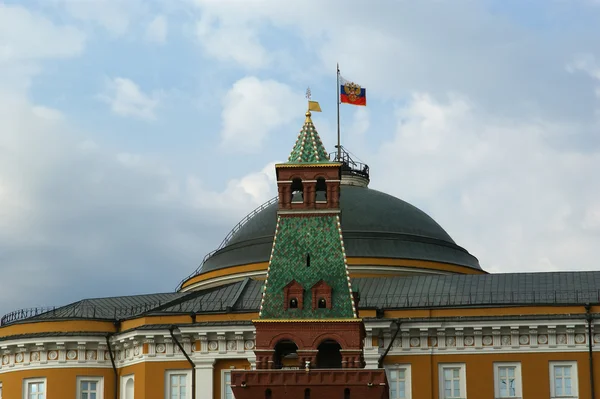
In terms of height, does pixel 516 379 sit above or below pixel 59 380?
below

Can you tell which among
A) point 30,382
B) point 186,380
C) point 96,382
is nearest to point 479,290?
point 186,380

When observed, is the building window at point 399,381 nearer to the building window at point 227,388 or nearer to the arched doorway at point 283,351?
the building window at point 227,388

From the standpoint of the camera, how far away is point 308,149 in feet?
335

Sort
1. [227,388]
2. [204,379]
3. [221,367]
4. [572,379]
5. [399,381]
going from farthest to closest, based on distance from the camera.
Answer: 1. [221,367]
2. [204,379]
3. [227,388]
4. [399,381]
5. [572,379]

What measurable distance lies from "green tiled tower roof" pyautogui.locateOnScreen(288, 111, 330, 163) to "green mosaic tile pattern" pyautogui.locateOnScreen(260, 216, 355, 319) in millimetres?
3235

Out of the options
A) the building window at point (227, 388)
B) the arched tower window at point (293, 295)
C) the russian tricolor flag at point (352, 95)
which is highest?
the russian tricolor flag at point (352, 95)

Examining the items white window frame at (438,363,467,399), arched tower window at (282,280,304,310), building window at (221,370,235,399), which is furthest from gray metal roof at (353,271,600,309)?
arched tower window at (282,280,304,310)

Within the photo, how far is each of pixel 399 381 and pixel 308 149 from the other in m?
14.0

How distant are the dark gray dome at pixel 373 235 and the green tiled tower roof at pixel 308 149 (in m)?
16.3

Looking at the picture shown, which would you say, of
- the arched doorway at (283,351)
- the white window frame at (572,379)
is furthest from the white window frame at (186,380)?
the white window frame at (572,379)

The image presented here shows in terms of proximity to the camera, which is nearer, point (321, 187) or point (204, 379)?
point (321, 187)

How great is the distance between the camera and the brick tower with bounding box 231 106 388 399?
96188 millimetres

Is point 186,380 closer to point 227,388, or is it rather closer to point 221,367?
point 221,367

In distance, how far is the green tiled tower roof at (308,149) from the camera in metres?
102
